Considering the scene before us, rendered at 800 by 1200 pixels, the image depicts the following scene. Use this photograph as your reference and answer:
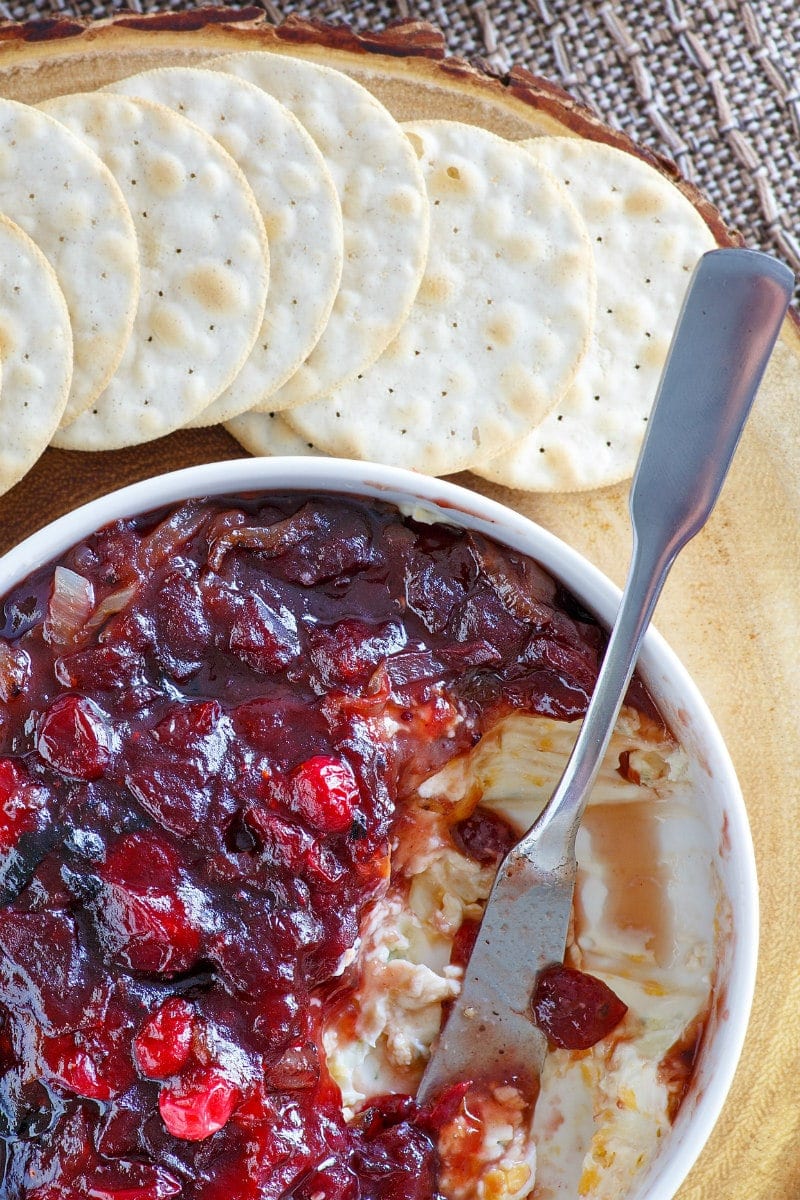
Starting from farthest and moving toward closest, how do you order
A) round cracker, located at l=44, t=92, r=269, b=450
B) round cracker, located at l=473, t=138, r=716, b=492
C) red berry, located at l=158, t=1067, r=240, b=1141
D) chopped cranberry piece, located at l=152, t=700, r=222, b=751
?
round cracker, located at l=473, t=138, r=716, b=492 → round cracker, located at l=44, t=92, r=269, b=450 → chopped cranberry piece, located at l=152, t=700, r=222, b=751 → red berry, located at l=158, t=1067, r=240, b=1141

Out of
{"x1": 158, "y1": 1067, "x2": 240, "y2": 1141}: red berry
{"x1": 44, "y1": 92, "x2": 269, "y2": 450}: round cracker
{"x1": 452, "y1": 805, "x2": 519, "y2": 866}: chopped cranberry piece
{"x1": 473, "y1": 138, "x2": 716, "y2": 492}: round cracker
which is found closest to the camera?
{"x1": 158, "y1": 1067, "x2": 240, "y2": 1141}: red berry

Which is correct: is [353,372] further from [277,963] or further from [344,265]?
[277,963]

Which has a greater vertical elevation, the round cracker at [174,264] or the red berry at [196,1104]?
the round cracker at [174,264]

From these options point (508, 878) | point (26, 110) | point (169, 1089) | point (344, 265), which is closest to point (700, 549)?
point (508, 878)

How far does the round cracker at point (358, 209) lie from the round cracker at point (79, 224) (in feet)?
1.75

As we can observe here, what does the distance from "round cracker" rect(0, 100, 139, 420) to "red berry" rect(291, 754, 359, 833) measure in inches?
52.4

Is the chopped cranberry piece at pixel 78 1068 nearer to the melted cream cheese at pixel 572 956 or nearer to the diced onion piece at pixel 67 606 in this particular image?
the melted cream cheese at pixel 572 956

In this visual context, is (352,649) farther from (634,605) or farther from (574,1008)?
(574,1008)

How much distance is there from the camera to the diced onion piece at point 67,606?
290 centimetres

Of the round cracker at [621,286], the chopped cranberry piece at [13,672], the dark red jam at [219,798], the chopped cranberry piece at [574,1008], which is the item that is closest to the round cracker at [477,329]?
the round cracker at [621,286]

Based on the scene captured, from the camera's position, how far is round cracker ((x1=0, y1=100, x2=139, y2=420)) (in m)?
3.20

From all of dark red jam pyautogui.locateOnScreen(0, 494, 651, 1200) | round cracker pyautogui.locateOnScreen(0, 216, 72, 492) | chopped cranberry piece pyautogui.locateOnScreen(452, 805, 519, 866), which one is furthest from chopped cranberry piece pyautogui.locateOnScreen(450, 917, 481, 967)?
round cracker pyautogui.locateOnScreen(0, 216, 72, 492)

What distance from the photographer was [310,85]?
3.44 meters

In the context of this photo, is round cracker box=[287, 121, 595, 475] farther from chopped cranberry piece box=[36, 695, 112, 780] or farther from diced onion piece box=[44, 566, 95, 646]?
chopped cranberry piece box=[36, 695, 112, 780]
